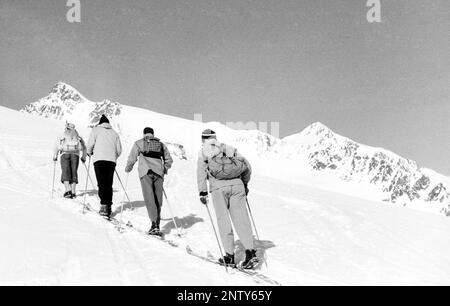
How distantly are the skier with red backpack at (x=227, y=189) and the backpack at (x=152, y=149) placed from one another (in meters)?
1.82

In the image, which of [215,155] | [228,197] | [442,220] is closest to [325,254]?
[228,197]

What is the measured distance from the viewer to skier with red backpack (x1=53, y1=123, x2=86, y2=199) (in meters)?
11.1

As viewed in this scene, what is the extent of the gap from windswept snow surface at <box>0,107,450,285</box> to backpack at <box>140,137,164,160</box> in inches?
60.0

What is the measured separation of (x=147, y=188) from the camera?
27.8 feet

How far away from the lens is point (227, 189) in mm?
6840

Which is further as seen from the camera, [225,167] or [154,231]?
[154,231]

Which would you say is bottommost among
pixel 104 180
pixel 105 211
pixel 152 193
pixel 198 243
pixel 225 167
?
pixel 198 243

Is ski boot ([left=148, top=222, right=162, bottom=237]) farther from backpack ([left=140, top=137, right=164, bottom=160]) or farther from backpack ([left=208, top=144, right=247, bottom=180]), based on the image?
backpack ([left=208, top=144, right=247, bottom=180])

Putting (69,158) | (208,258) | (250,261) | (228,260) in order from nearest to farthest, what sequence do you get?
(250,261)
(228,260)
(208,258)
(69,158)

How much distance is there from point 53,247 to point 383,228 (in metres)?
7.11

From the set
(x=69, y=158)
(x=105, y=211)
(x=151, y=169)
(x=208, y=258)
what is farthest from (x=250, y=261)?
(x=69, y=158)

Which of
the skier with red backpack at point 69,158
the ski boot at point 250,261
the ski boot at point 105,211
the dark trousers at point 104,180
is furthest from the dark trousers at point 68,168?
the ski boot at point 250,261

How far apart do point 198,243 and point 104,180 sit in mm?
2590

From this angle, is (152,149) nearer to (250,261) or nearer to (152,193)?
(152,193)
